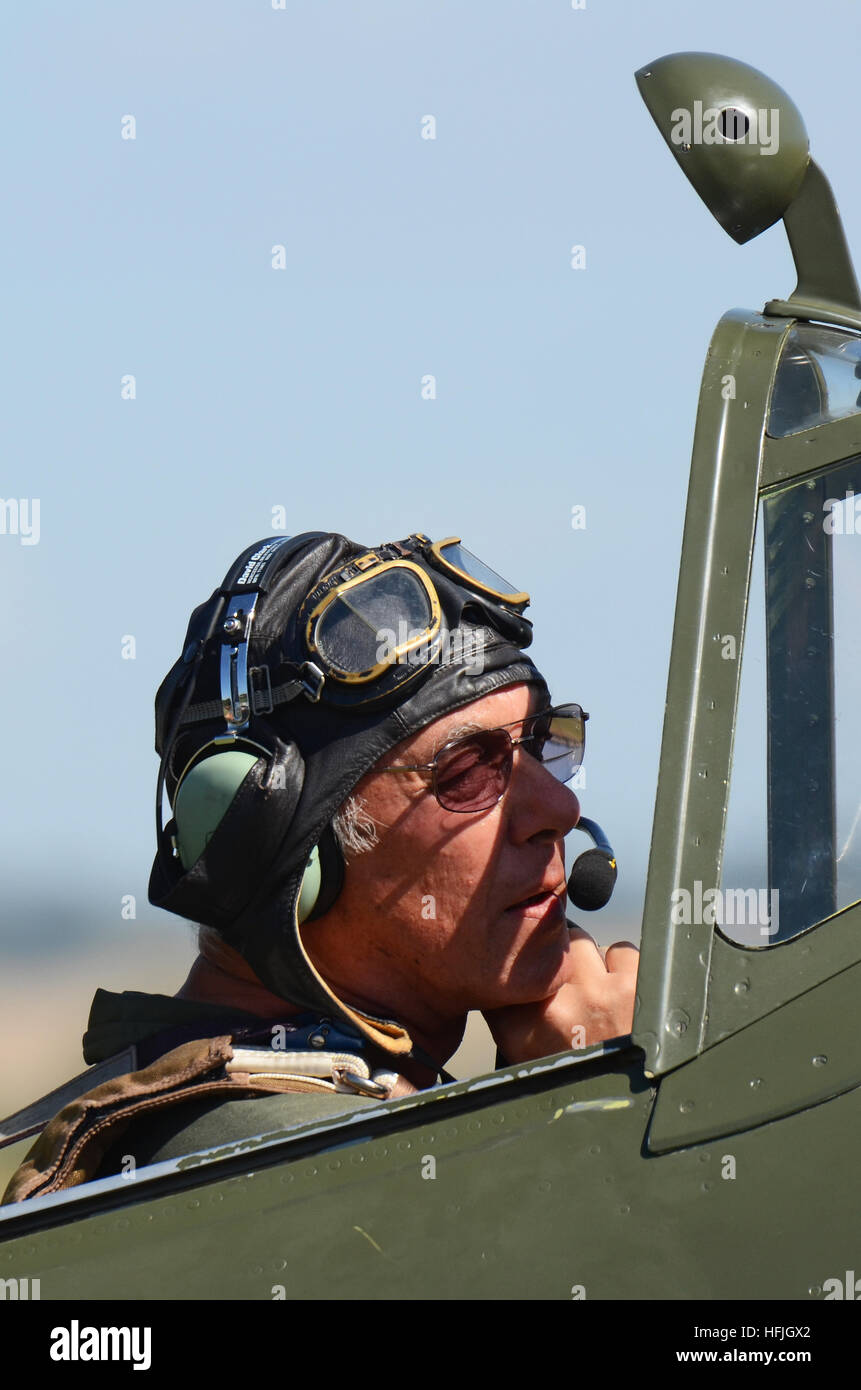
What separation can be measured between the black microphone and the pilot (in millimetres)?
69

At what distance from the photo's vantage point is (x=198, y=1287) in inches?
79.7

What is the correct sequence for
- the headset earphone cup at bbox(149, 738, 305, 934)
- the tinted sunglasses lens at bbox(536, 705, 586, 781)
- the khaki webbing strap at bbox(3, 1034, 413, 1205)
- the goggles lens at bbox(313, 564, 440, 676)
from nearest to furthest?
the khaki webbing strap at bbox(3, 1034, 413, 1205)
the headset earphone cup at bbox(149, 738, 305, 934)
the goggles lens at bbox(313, 564, 440, 676)
the tinted sunglasses lens at bbox(536, 705, 586, 781)

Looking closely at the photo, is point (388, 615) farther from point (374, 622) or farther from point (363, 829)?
point (363, 829)

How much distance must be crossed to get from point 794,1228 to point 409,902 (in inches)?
47.3

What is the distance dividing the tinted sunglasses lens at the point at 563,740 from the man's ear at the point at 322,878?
46cm

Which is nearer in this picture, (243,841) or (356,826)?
(243,841)

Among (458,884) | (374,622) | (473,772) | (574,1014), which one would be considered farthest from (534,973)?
(374,622)

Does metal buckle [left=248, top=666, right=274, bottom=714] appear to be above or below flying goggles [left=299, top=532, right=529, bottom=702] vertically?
below

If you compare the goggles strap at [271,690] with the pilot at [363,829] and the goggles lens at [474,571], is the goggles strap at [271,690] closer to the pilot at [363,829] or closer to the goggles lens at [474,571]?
the pilot at [363,829]

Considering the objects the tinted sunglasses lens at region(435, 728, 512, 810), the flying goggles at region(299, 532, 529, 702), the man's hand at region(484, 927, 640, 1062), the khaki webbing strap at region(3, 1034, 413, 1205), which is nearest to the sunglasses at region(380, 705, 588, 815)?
the tinted sunglasses lens at region(435, 728, 512, 810)

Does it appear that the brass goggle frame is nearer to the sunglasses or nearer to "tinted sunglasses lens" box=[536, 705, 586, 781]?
the sunglasses

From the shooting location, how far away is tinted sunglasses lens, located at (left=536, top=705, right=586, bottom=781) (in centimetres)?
309

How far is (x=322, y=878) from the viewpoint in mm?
2920

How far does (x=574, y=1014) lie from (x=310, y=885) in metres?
0.58
